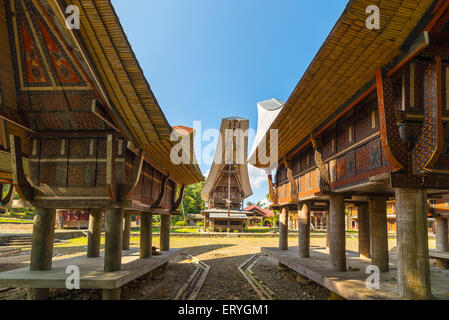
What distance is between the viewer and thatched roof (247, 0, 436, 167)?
4.09 metres

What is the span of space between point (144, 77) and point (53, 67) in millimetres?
2338

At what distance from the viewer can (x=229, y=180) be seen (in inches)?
1313

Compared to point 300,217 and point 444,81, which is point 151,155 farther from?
point 444,81

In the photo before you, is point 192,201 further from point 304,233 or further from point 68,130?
point 68,130

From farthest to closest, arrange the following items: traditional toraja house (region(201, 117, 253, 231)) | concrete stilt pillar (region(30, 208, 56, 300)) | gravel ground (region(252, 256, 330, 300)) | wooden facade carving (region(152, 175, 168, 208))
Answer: traditional toraja house (region(201, 117, 253, 231)), wooden facade carving (region(152, 175, 168, 208)), gravel ground (region(252, 256, 330, 300)), concrete stilt pillar (region(30, 208, 56, 300))

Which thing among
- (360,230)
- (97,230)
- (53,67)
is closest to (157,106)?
(53,67)

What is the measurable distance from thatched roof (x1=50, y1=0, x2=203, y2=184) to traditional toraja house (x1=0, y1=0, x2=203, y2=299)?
0.08 ft

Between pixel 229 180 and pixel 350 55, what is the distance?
28.6 metres

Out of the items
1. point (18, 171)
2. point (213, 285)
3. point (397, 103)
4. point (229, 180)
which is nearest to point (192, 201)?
point (229, 180)

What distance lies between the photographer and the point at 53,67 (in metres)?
6.21

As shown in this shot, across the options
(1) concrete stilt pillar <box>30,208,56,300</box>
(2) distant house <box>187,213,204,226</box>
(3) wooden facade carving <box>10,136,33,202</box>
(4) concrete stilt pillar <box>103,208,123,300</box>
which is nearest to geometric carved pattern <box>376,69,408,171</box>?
(4) concrete stilt pillar <box>103,208,123,300</box>

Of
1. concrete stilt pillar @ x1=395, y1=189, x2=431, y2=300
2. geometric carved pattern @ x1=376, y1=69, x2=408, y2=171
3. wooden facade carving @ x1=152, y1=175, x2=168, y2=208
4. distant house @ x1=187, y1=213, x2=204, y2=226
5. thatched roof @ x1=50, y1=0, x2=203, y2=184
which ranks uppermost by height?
thatched roof @ x1=50, y1=0, x2=203, y2=184

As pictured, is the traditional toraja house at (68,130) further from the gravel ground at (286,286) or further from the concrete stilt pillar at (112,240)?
the gravel ground at (286,286)

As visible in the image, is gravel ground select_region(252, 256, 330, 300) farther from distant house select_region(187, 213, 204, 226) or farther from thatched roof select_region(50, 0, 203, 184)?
distant house select_region(187, 213, 204, 226)
